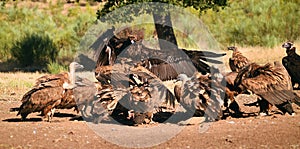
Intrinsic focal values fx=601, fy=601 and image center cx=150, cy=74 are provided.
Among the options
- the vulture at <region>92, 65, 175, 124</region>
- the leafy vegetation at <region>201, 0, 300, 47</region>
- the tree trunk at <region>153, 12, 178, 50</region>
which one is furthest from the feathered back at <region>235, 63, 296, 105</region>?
the leafy vegetation at <region>201, 0, 300, 47</region>

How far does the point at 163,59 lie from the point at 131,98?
2719 millimetres

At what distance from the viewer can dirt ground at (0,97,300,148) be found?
7859mm

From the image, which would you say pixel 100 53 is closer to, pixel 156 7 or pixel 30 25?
pixel 156 7

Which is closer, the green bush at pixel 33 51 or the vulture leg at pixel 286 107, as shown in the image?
the vulture leg at pixel 286 107

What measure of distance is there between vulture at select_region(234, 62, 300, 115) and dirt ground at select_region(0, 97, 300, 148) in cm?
26

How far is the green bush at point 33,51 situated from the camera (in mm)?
20516

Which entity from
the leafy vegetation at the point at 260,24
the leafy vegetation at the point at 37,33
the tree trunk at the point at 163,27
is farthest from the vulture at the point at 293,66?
the leafy vegetation at the point at 260,24

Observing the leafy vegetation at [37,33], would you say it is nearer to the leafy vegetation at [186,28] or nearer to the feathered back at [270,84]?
the leafy vegetation at [186,28]

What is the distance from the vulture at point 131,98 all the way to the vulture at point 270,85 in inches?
53.9

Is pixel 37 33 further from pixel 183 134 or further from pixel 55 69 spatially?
pixel 183 134

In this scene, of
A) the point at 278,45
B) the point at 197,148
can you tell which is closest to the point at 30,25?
the point at 278,45

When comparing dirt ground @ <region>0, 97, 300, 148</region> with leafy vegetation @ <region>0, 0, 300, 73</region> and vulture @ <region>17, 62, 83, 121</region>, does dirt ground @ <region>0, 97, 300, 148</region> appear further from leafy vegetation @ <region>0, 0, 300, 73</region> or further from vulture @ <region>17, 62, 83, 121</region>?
leafy vegetation @ <region>0, 0, 300, 73</region>

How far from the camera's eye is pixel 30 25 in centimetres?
2517

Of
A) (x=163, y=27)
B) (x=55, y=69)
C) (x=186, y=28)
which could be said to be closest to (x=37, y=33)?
(x=55, y=69)
